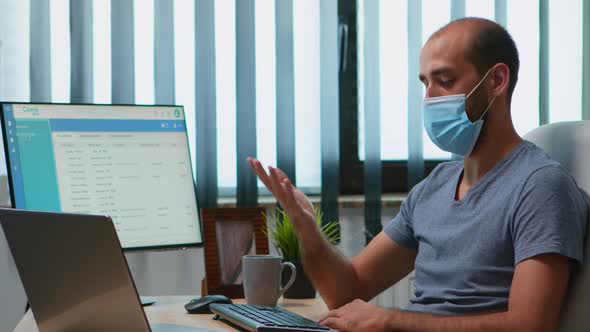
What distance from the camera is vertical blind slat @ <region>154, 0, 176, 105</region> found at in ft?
7.95

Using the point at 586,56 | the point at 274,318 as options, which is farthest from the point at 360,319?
the point at 586,56

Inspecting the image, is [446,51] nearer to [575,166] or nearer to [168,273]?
[575,166]

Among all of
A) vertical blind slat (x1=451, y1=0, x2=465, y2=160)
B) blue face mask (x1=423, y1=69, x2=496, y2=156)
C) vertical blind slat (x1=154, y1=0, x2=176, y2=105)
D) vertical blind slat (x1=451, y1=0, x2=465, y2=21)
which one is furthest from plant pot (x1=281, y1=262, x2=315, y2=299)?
vertical blind slat (x1=451, y1=0, x2=465, y2=21)

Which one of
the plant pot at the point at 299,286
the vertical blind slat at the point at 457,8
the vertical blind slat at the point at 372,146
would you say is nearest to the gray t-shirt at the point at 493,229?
the plant pot at the point at 299,286

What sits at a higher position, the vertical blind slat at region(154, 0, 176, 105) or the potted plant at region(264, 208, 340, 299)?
the vertical blind slat at region(154, 0, 176, 105)

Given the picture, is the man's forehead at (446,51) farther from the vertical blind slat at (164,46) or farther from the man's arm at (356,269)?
the vertical blind slat at (164,46)

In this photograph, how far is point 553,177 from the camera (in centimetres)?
124

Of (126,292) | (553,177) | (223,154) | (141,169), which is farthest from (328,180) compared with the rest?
(126,292)

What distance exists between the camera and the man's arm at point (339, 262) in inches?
59.0

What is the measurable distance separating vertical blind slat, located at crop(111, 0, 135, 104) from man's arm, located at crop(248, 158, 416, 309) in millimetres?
1088

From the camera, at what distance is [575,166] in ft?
4.21

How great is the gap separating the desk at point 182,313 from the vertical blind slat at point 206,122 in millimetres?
844

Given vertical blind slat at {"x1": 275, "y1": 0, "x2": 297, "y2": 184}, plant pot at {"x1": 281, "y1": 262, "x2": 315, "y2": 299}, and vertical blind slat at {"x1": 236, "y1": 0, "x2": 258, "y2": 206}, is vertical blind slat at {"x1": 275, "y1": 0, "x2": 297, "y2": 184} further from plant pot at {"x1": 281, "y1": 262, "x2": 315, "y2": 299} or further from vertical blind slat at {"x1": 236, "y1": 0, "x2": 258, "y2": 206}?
plant pot at {"x1": 281, "y1": 262, "x2": 315, "y2": 299}

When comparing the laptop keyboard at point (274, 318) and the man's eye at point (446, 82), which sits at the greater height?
the man's eye at point (446, 82)
